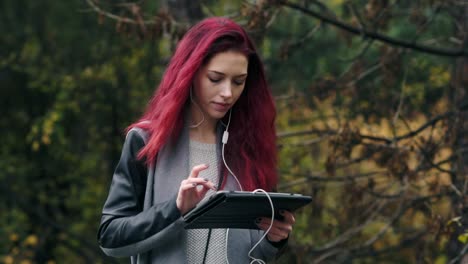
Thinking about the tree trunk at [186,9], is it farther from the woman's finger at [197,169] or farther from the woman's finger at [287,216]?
the woman's finger at [197,169]

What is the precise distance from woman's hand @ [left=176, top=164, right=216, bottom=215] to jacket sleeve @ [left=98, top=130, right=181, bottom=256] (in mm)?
45

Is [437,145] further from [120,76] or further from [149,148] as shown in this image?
[120,76]

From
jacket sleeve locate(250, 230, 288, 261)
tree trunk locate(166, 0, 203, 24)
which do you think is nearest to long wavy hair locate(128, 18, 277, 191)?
jacket sleeve locate(250, 230, 288, 261)

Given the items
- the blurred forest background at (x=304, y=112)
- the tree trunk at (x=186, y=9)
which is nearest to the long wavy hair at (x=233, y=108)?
the blurred forest background at (x=304, y=112)

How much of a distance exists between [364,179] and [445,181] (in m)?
0.94

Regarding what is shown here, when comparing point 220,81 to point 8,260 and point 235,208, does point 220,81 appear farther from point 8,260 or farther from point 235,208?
point 8,260

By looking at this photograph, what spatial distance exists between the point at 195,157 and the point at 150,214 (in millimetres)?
313

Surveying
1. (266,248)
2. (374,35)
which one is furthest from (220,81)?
(374,35)

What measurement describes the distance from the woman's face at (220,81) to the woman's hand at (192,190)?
356 mm

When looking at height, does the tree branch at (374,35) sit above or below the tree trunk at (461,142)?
above

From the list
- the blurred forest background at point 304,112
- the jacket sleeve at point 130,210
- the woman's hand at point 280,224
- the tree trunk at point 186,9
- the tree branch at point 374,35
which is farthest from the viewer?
the tree trunk at point 186,9

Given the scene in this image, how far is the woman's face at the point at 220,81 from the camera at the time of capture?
3.14 m

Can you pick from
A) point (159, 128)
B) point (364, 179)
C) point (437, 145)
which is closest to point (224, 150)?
point (159, 128)

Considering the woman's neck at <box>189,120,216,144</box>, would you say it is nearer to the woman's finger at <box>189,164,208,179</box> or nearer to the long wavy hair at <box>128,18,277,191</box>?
the long wavy hair at <box>128,18,277,191</box>
